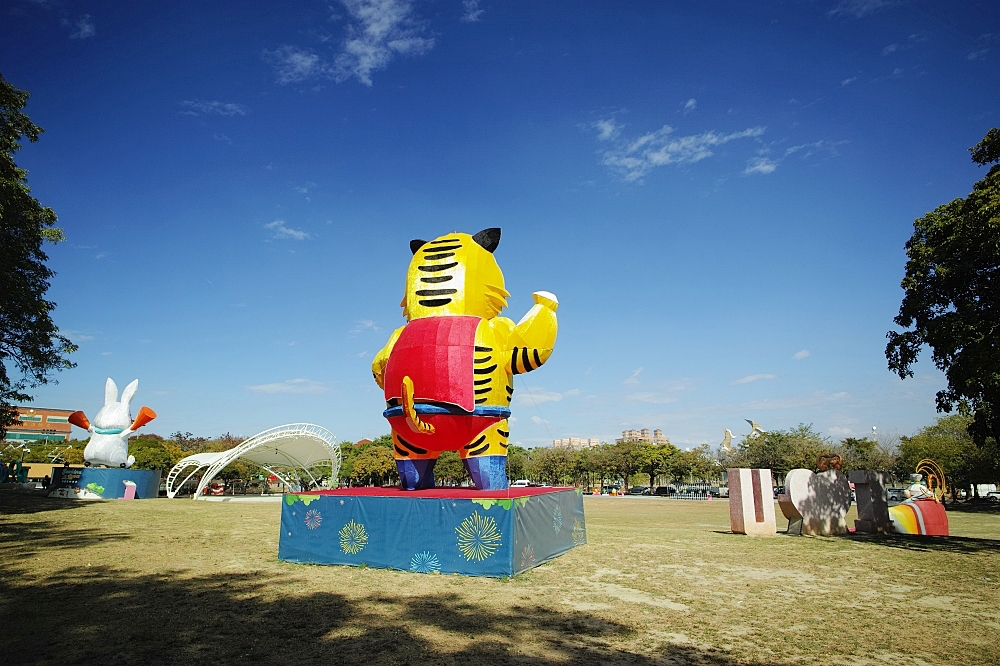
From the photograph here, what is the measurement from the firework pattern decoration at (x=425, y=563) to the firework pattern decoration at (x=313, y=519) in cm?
232

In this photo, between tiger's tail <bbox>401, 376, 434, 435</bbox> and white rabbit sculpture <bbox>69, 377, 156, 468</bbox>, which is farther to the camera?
white rabbit sculpture <bbox>69, 377, 156, 468</bbox>

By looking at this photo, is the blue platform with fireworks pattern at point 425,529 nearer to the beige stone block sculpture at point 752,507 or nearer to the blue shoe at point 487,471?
the blue shoe at point 487,471

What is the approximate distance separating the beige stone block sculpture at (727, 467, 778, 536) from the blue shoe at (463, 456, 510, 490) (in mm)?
8826

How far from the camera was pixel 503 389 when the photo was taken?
12.1m

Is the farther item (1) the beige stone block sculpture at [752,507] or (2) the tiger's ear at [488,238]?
(1) the beige stone block sculpture at [752,507]

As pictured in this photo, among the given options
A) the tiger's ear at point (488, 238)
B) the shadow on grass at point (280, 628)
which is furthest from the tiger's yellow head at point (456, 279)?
the shadow on grass at point (280, 628)

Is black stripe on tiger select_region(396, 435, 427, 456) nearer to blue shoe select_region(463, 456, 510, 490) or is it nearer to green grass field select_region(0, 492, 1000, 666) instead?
blue shoe select_region(463, 456, 510, 490)

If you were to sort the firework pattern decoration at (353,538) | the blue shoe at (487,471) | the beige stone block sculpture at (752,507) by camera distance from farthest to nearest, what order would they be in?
the beige stone block sculpture at (752,507) < the blue shoe at (487,471) < the firework pattern decoration at (353,538)

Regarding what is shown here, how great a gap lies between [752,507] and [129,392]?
3366 centimetres

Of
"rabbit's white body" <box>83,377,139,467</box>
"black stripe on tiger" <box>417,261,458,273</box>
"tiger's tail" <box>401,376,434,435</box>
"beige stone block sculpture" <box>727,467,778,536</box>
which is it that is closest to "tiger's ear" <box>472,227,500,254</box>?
"black stripe on tiger" <box>417,261,458,273</box>

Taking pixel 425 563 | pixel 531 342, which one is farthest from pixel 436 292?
pixel 425 563

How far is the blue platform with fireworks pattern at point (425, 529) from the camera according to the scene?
10.4 meters

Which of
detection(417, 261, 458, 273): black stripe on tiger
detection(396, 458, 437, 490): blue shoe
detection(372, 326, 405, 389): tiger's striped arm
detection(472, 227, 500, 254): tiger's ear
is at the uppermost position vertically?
detection(472, 227, 500, 254): tiger's ear

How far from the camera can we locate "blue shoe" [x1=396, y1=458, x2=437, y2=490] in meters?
12.4
